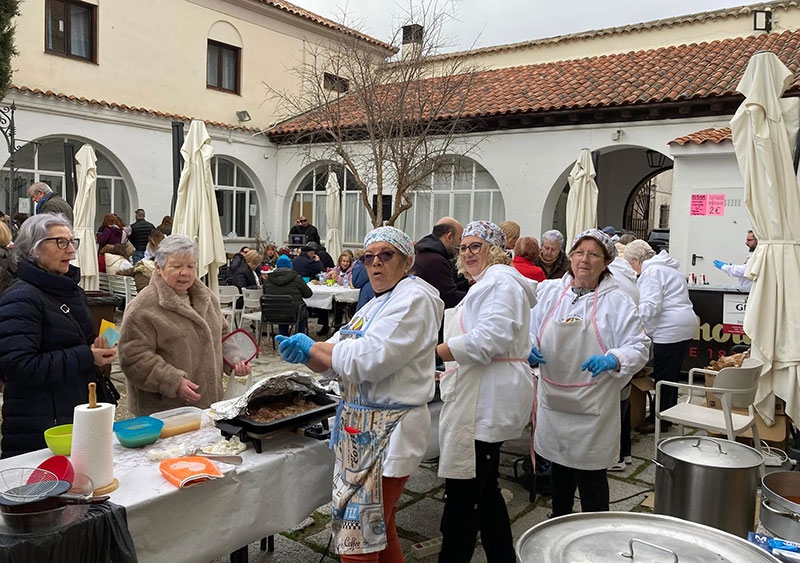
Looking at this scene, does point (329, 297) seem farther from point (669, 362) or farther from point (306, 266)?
point (669, 362)

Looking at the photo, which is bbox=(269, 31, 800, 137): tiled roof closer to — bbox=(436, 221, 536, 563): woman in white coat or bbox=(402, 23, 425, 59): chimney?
bbox=(402, 23, 425, 59): chimney

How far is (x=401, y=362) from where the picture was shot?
2549 mm

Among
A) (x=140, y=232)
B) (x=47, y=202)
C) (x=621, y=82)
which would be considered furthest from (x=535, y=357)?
(x=621, y=82)

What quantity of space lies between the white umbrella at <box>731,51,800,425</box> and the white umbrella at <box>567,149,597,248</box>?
580 centimetres

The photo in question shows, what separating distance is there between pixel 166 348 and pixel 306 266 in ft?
29.3

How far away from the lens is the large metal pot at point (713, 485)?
7.88 ft

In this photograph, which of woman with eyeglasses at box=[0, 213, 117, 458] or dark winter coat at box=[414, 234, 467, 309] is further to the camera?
dark winter coat at box=[414, 234, 467, 309]

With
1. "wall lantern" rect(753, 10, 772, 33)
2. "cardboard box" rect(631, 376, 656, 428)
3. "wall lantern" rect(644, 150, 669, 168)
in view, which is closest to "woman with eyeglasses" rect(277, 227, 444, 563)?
"cardboard box" rect(631, 376, 656, 428)

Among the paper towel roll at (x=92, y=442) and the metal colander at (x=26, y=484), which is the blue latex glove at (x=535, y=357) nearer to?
the paper towel roll at (x=92, y=442)

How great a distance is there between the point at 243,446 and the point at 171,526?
526mm

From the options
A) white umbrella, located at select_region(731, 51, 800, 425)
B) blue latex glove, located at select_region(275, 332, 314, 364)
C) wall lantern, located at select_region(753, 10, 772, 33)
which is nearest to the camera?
blue latex glove, located at select_region(275, 332, 314, 364)

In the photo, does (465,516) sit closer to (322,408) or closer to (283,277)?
(322,408)

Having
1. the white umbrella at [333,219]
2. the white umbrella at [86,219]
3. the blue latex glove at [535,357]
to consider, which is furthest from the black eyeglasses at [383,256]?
the white umbrella at [333,219]

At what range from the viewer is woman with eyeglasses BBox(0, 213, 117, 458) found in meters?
2.87
